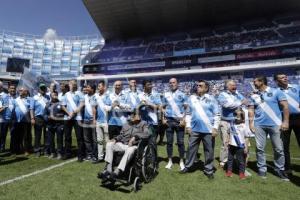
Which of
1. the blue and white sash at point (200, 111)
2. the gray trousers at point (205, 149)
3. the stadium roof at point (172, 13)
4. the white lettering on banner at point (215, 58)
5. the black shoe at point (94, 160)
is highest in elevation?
the stadium roof at point (172, 13)

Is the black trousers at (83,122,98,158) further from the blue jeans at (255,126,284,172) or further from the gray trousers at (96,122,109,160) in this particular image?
the blue jeans at (255,126,284,172)

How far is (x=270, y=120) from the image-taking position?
489 cm

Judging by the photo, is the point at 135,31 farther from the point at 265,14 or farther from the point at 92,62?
the point at 265,14

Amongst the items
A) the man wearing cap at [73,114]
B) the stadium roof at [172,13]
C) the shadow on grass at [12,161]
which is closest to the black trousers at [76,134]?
the man wearing cap at [73,114]

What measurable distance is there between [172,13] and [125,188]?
3164cm

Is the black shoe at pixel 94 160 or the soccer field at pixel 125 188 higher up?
the black shoe at pixel 94 160

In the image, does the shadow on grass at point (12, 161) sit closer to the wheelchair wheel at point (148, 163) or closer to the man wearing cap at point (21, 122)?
the man wearing cap at point (21, 122)

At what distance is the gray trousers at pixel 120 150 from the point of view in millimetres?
4129

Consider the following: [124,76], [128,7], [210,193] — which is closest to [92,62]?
[124,76]

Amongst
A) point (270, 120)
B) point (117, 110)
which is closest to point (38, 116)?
point (117, 110)

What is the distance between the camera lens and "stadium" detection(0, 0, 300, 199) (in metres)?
4.34

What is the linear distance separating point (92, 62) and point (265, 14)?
26441mm

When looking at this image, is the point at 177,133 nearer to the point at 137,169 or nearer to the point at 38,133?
the point at 137,169

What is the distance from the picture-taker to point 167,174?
516cm
